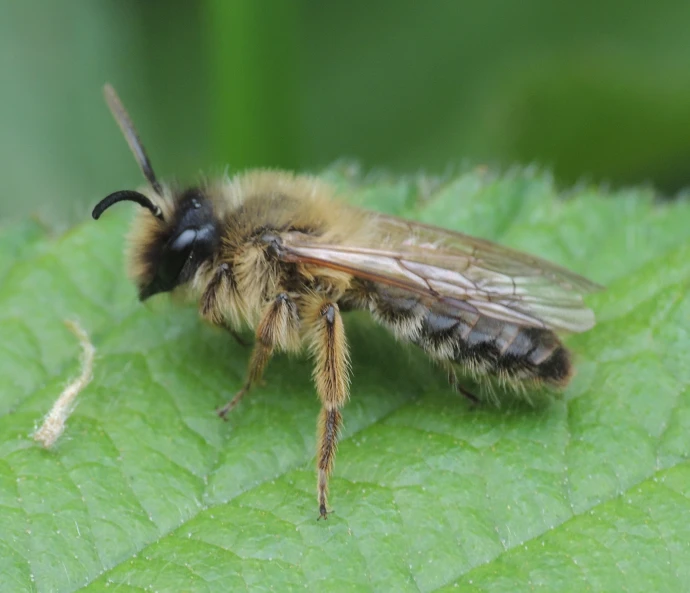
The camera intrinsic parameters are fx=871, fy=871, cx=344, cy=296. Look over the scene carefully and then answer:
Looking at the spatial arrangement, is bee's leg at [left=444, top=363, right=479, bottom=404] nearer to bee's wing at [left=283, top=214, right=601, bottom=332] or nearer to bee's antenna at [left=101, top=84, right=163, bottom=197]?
bee's wing at [left=283, top=214, right=601, bottom=332]

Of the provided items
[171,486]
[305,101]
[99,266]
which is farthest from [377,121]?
[171,486]

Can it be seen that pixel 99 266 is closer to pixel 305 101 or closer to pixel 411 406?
pixel 411 406

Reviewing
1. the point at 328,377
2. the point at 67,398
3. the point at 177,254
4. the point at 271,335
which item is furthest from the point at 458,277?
the point at 67,398

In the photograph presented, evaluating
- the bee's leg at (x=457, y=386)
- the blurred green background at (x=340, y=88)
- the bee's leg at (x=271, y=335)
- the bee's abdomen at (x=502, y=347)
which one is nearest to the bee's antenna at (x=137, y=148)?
the bee's leg at (x=271, y=335)

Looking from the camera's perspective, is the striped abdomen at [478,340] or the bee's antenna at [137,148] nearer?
the striped abdomen at [478,340]

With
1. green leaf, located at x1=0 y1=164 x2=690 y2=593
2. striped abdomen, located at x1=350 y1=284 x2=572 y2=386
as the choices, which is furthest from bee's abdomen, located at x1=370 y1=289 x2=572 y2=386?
green leaf, located at x1=0 y1=164 x2=690 y2=593

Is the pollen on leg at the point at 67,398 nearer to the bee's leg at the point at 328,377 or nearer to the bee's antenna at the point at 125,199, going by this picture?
the bee's antenna at the point at 125,199

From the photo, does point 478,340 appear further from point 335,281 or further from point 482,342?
point 335,281
